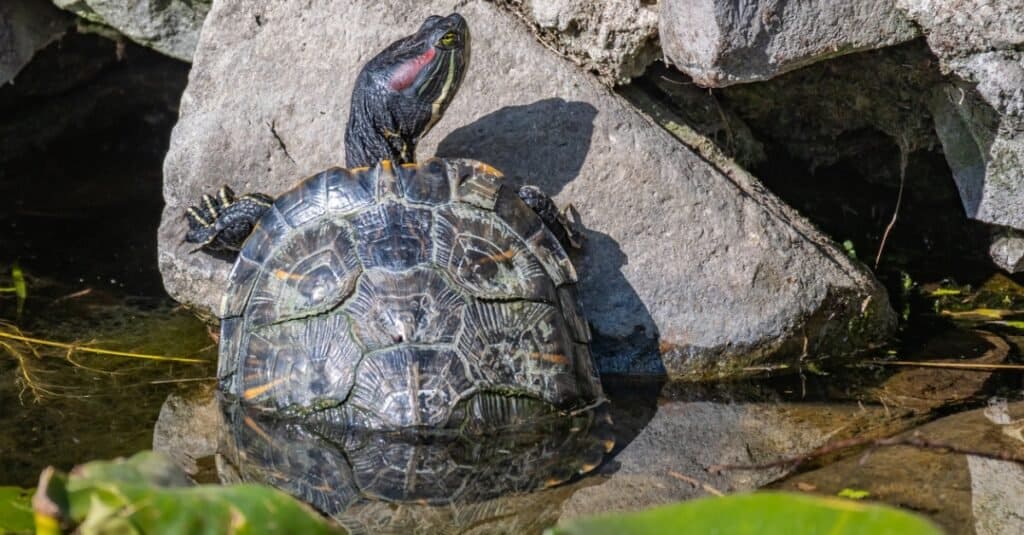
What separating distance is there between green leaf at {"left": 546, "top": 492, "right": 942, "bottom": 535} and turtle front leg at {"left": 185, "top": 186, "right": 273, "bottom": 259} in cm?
245

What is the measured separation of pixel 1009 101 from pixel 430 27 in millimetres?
2106

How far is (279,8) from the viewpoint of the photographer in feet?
16.0

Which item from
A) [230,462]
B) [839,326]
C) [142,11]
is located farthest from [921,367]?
[142,11]

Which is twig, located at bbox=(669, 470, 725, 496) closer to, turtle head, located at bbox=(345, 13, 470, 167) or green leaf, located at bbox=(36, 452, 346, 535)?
green leaf, located at bbox=(36, 452, 346, 535)

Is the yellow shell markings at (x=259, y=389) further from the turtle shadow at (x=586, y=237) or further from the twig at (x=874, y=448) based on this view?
the twig at (x=874, y=448)

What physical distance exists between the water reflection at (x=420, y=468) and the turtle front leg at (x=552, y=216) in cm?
73

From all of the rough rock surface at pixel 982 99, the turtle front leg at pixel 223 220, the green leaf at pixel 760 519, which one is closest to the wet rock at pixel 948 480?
the green leaf at pixel 760 519

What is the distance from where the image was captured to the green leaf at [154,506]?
7.02 feet

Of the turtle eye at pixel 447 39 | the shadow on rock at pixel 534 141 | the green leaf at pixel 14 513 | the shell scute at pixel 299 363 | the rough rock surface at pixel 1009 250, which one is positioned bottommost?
the green leaf at pixel 14 513

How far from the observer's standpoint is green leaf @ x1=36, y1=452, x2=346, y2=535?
2.14 meters

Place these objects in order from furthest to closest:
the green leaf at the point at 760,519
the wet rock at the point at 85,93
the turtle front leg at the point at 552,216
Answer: the wet rock at the point at 85,93, the turtle front leg at the point at 552,216, the green leaf at the point at 760,519

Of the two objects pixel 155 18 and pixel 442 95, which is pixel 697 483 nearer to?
pixel 442 95

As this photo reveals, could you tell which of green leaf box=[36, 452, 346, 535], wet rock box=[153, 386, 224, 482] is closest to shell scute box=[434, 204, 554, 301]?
wet rock box=[153, 386, 224, 482]

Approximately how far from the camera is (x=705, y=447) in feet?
11.6
